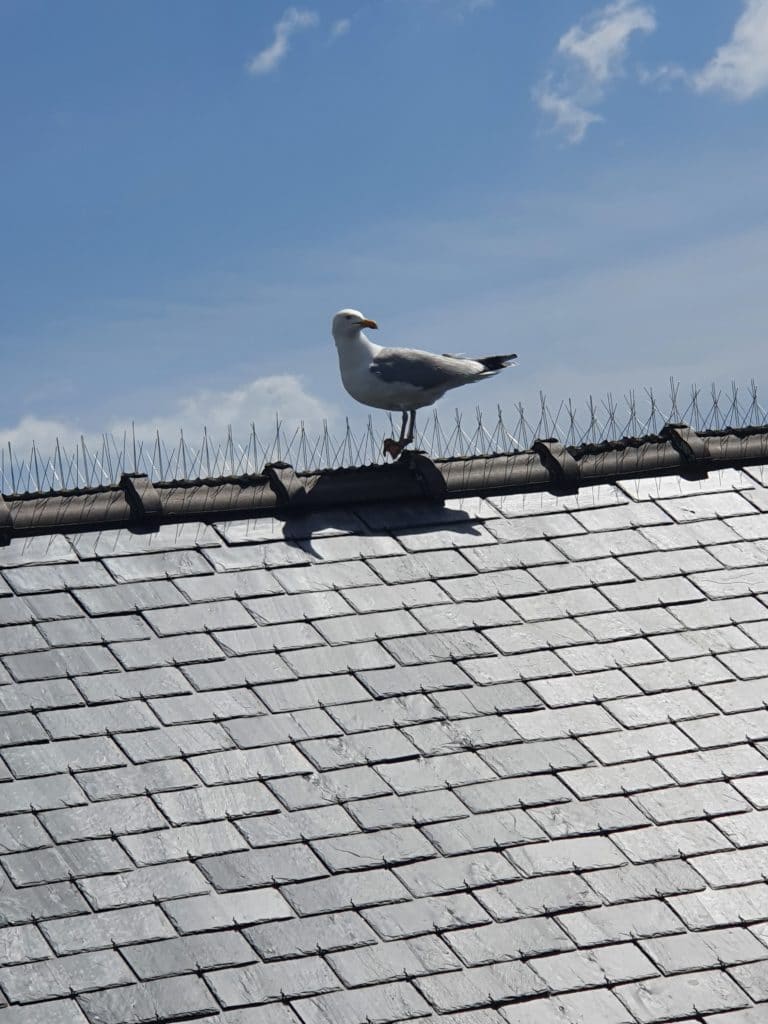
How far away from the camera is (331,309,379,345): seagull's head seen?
860 cm

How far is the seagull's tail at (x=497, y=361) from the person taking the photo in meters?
8.80

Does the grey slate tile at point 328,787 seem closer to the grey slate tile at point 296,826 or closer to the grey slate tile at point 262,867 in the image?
the grey slate tile at point 296,826

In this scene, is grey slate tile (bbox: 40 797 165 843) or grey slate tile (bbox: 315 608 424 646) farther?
grey slate tile (bbox: 315 608 424 646)

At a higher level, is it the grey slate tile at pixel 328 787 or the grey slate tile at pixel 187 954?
the grey slate tile at pixel 328 787

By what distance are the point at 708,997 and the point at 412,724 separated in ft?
5.74

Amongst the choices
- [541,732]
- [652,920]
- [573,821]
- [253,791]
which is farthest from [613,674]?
[253,791]

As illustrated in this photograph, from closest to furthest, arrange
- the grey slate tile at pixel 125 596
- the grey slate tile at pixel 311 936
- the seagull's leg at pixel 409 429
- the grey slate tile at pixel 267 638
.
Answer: the grey slate tile at pixel 311 936 < the grey slate tile at pixel 267 638 < the grey slate tile at pixel 125 596 < the seagull's leg at pixel 409 429

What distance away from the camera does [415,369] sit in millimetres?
8484

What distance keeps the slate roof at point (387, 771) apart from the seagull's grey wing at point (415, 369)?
3.14 ft

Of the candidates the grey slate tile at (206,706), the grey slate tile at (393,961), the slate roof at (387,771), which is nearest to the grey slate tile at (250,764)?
the slate roof at (387,771)

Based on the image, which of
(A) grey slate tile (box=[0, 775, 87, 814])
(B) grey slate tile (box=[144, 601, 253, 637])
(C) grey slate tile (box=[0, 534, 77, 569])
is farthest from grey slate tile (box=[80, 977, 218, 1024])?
(C) grey slate tile (box=[0, 534, 77, 569])

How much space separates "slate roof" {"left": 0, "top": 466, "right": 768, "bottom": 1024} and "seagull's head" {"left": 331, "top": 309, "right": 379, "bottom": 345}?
133 centimetres

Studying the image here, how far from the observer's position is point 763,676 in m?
6.92

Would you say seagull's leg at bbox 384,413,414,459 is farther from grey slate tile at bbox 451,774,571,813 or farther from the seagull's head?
grey slate tile at bbox 451,774,571,813
